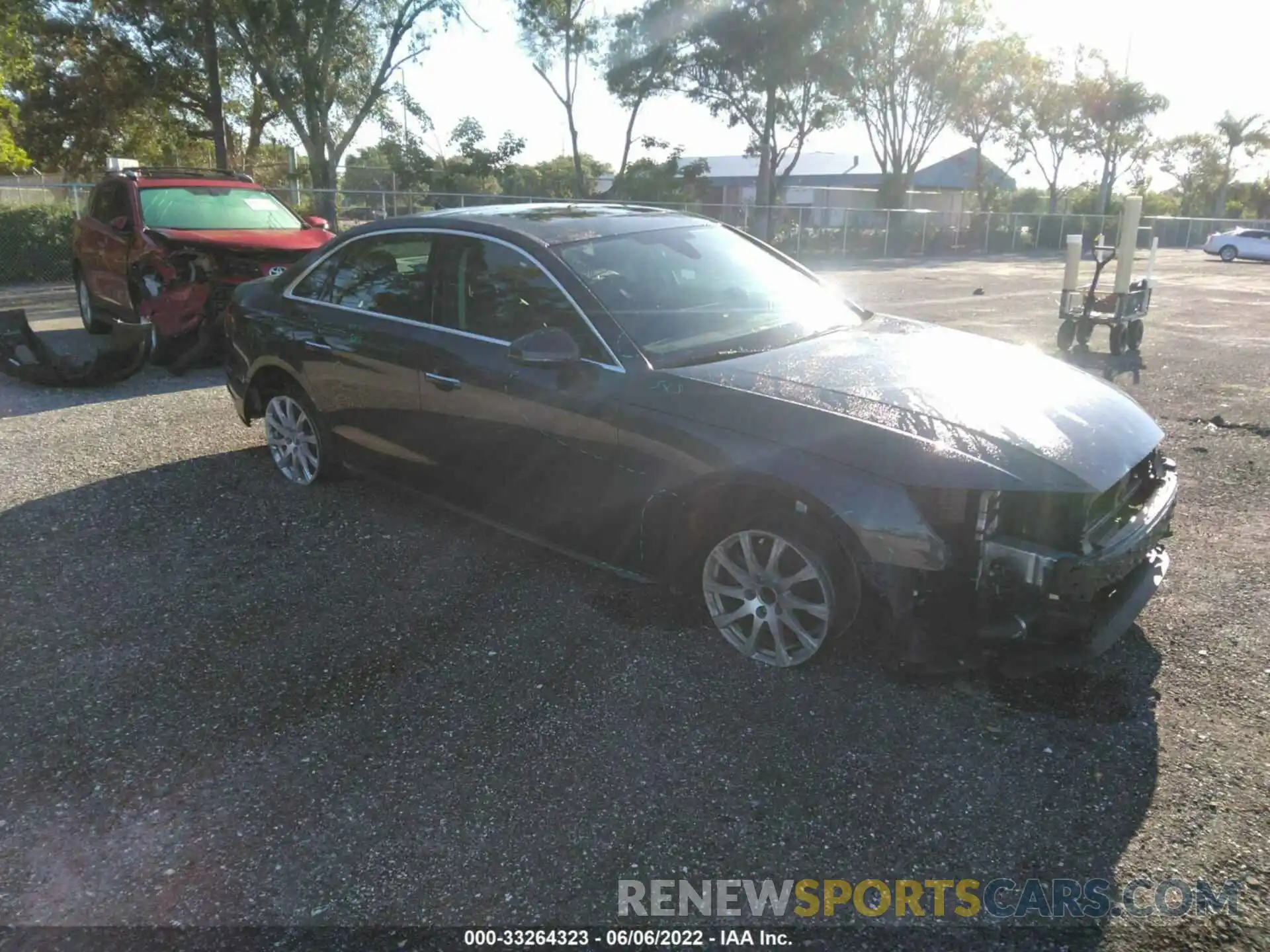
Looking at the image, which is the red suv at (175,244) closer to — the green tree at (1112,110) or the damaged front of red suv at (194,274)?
the damaged front of red suv at (194,274)

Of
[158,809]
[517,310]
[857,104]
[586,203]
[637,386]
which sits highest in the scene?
[857,104]

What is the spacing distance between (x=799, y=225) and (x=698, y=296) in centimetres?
2764

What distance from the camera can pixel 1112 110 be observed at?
49750 mm

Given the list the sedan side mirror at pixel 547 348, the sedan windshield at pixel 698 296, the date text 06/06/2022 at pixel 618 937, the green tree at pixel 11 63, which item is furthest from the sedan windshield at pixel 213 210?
the green tree at pixel 11 63

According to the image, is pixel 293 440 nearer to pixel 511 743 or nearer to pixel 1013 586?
pixel 511 743

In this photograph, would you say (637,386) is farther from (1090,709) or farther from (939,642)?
(1090,709)

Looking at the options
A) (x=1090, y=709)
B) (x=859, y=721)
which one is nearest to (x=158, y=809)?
(x=859, y=721)

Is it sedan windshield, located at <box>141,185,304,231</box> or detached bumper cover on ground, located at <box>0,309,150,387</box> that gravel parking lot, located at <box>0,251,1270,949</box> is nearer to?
detached bumper cover on ground, located at <box>0,309,150,387</box>

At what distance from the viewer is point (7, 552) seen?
15.4 ft

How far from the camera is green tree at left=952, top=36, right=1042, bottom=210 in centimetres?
3684

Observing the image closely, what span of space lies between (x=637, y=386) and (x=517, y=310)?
815mm

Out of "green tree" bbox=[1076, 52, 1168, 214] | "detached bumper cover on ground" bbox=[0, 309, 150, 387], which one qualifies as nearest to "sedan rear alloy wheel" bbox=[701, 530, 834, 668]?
"detached bumper cover on ground" bbox=[0, 309, 150, 387]

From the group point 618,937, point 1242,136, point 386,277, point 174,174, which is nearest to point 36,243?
point 174,174

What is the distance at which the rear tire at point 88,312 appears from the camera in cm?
1002
